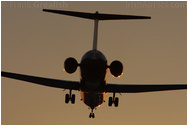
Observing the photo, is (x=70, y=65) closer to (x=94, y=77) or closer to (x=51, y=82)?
(x=94, y=77)

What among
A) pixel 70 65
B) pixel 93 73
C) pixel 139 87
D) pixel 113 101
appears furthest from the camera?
pixel 139 87

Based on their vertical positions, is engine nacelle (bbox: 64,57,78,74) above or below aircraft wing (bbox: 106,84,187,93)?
above

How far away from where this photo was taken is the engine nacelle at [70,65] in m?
35.5

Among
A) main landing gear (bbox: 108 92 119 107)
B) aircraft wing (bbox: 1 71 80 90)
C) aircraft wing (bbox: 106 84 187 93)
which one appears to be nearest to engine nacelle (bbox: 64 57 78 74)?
aircraft wing (bbox: 1 71 80 90)

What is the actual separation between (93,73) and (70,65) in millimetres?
1753

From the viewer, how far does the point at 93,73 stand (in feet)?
118

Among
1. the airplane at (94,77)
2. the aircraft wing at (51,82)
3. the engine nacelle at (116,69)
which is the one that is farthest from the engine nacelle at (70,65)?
the aircraft wing at (51,82)

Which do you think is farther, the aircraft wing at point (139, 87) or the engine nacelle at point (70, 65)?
the aircraft wing at point (139, 87)

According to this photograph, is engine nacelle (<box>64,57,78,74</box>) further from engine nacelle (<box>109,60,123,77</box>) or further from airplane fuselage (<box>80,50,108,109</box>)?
engine nacelle (<box>109,60,123,77</box>)

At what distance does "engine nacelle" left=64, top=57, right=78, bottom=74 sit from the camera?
117 feet

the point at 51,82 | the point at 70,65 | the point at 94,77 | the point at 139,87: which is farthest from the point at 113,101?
the point at 70,65

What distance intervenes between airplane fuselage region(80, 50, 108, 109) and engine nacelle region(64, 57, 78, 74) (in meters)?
0.51

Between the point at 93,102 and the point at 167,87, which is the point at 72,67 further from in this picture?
the point at 167,87

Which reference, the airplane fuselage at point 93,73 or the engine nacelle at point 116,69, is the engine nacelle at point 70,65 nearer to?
the airplane fuselage at point 93,73
